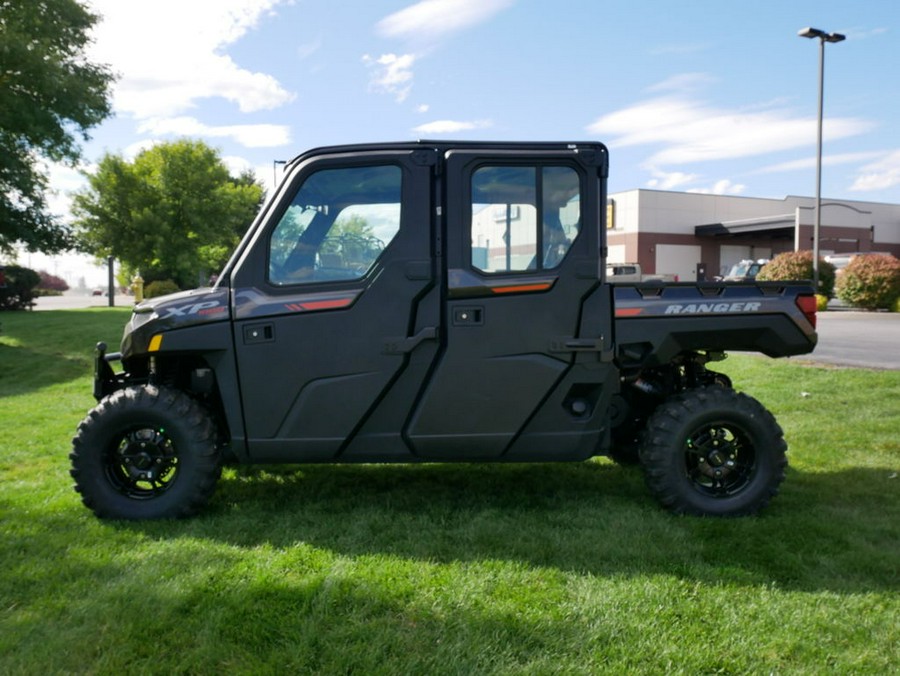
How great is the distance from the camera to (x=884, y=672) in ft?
9.36

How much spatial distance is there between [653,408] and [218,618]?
323cm

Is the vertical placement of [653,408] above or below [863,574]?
above

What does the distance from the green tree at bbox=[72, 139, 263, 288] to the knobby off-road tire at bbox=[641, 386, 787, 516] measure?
33.9 m

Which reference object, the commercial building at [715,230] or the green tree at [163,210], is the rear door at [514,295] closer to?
the green tree at [163,210]

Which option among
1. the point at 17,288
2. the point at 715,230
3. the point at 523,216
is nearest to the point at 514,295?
the point at 523,216

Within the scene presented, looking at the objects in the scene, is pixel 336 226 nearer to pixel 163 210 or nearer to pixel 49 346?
pixel 49 346

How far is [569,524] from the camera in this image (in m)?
4.42

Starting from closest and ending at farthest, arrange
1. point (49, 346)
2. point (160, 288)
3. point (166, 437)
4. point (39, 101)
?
point (166, 437), point (49, 346), point (39, 101), point (160, 288)

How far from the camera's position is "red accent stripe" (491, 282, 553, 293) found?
432 cm

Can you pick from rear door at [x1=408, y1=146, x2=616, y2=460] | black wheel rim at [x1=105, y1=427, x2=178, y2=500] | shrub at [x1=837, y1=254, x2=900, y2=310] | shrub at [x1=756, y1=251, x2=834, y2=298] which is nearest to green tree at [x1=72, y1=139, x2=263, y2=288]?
shrub at [x1=756, y1=251, x2=834, y2=298]

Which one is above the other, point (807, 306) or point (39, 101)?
point (39, 101)

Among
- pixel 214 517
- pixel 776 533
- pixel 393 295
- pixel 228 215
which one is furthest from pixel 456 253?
pixel 228 215

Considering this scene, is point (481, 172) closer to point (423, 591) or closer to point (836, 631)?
point (423, 591)

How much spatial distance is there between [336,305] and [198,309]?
84 cm
